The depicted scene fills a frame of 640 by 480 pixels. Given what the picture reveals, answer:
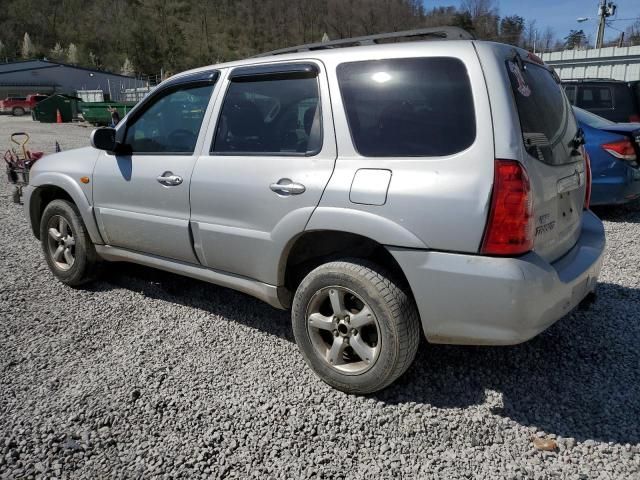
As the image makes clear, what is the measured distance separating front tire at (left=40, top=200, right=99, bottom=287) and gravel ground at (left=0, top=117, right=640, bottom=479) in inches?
16.7

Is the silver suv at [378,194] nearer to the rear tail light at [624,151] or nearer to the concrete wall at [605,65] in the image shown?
Answer: the rear tail light at [624,151]

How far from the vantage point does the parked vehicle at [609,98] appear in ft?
31.7

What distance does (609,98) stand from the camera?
9.73m

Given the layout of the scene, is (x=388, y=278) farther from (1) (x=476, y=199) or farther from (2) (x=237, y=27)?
(2) (x=237, y=27)

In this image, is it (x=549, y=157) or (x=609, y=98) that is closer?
(x=549, y=157)

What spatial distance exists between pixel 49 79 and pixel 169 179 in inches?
2684

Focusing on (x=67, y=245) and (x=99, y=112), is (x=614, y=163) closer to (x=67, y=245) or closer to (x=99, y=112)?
(x=67, y=245)

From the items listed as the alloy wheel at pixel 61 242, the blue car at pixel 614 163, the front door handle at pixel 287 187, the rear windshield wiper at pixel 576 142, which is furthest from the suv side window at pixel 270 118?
the blue car at pixel 614 163

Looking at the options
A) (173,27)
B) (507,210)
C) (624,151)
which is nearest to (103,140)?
(507,210)

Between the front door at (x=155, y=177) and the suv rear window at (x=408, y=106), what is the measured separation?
3.95ft

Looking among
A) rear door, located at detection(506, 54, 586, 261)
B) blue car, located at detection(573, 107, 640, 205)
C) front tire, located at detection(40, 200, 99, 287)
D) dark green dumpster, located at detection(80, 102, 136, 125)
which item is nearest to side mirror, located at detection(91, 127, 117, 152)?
front tire, located at detection(40, 200, 99, 287)

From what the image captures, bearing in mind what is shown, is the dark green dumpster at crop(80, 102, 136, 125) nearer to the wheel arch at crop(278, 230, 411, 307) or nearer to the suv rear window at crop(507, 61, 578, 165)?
the wheel arch at crop(278, 230, 411, 307)

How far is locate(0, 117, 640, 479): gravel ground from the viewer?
2.37 metres

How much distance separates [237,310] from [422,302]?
1.90 meters
